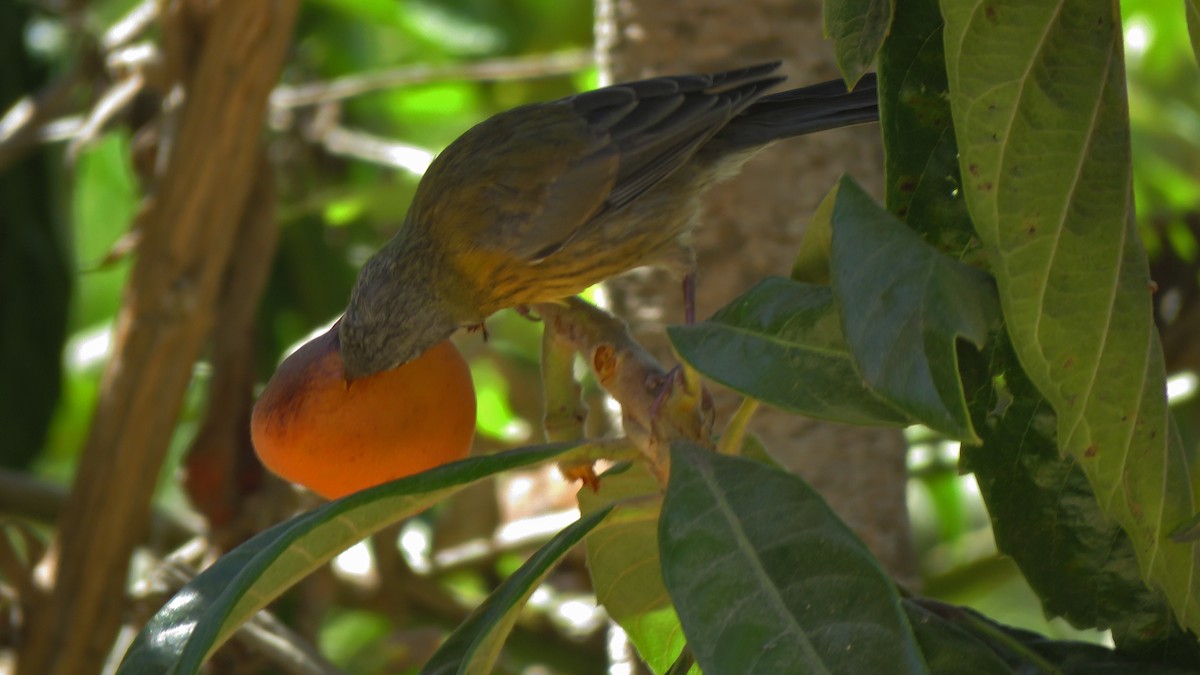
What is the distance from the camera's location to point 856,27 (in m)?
1.29

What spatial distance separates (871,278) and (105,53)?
2607mm

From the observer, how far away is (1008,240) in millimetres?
1206

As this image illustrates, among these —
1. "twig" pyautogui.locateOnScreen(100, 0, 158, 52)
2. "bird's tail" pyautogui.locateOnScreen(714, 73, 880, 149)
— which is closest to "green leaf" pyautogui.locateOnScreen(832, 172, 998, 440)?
"bird's tail" pyautogui.locateOnScreen(714, 73, 880, 149)

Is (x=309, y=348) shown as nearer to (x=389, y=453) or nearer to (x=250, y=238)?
(x=389, y=453)

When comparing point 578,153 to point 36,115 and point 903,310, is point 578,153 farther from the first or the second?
point 903,310

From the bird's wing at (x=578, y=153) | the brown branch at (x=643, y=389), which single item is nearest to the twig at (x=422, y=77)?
the bird's wing at (x=578, y=153)

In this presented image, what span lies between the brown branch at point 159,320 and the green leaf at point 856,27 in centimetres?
164

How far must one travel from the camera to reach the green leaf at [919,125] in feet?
4.45

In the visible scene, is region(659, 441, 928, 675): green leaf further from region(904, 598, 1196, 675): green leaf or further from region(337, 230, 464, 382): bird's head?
region(337, 230, 464, 382): bird's head

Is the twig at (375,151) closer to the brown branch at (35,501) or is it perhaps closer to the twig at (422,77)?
the twig at (422,77)

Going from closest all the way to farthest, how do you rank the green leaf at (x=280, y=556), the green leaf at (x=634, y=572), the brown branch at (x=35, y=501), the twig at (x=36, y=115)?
the green leaf at (x=280, y=556), the green leaf at (x=634, y=572), the brown branch at (x=35, y=501), the twig at (x=36, y=115)

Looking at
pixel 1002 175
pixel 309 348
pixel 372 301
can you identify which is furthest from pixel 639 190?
pixel 1002 175

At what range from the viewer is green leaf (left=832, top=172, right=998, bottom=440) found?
1091 millimetres

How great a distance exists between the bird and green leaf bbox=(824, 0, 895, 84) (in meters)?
1.06
